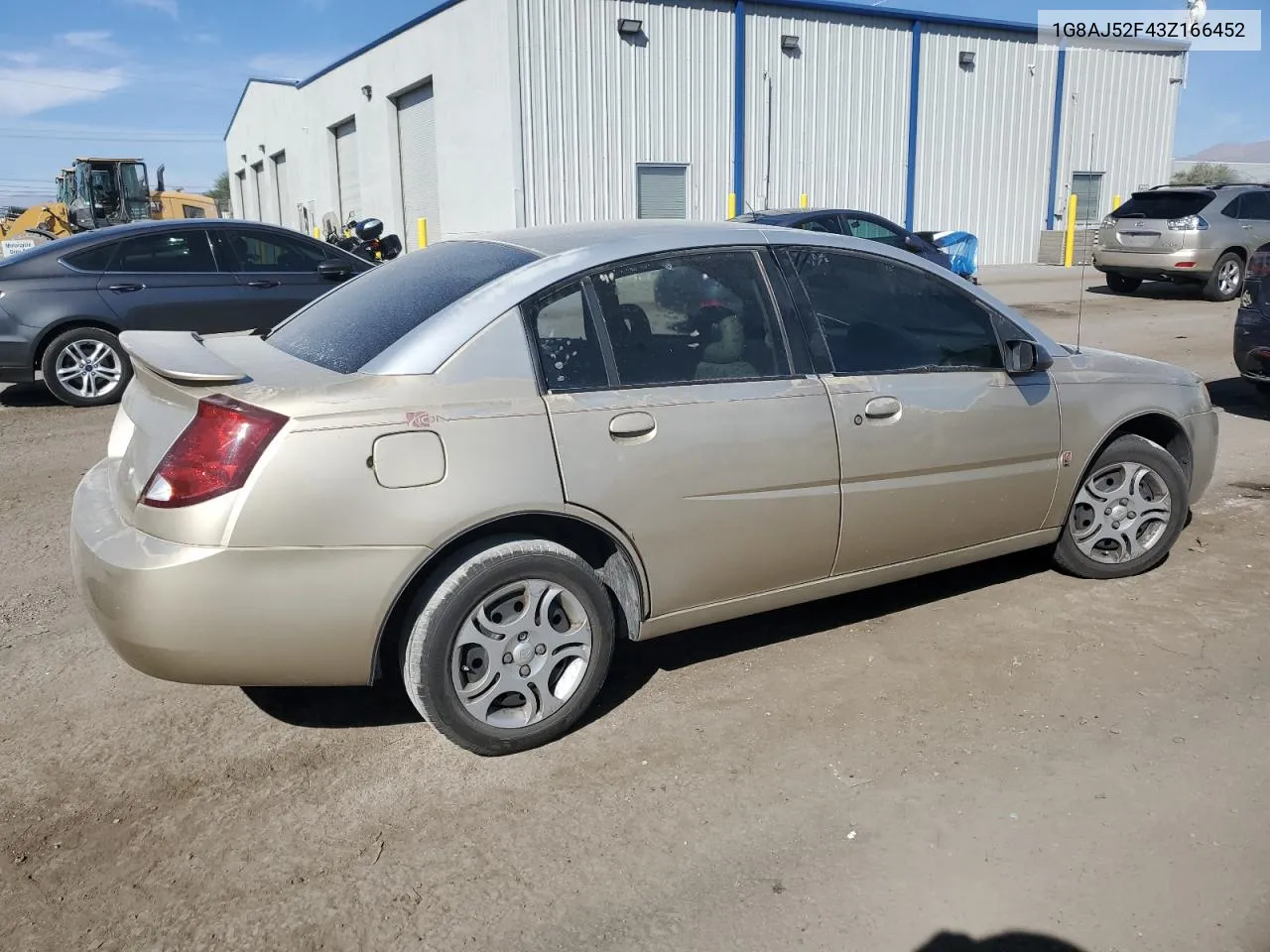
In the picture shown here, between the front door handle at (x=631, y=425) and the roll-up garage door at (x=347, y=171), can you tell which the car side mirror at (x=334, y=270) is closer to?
the front door handle at (x=631, y=425)

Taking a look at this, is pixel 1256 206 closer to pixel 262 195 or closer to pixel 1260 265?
pixel 1260 265

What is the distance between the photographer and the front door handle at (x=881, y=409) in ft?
12.6

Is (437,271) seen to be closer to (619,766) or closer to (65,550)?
(619,766)

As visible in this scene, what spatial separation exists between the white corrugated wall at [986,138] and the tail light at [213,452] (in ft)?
86.1

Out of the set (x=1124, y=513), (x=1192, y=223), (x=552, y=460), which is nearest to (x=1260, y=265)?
(x=1124, y=513)

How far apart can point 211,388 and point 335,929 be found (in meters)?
1.56

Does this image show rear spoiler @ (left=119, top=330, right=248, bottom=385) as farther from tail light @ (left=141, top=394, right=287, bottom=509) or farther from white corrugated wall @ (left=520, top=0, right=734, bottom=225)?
white corrugated wall @ (left=520, top=0, right=734, bottom=225)

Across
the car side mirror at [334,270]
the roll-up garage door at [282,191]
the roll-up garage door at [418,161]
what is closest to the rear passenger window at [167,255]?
the car side mirror at [334,270]

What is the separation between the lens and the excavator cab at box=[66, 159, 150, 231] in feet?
92.3

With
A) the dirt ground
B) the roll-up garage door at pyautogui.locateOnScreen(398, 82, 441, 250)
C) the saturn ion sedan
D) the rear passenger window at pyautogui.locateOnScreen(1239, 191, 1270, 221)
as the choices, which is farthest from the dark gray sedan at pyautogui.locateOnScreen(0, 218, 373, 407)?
the roll-up garage door at pyautogui.locateOnScreen(398, 82, 441, 250)

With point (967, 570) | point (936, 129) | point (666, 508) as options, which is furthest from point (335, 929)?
point (936, 129)

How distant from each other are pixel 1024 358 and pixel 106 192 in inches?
1186

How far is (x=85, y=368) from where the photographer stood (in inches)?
353

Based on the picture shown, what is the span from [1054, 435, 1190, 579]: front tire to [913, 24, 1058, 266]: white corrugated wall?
936 inches
